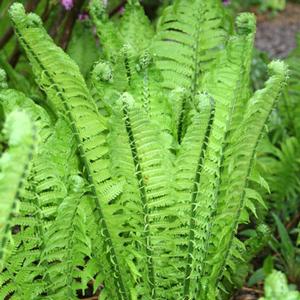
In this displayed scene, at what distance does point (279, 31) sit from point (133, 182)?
6083 millimetres

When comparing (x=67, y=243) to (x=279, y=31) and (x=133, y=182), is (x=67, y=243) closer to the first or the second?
(x=133, y=182)

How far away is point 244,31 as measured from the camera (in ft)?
5.75

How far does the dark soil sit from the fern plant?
3971 millimetres

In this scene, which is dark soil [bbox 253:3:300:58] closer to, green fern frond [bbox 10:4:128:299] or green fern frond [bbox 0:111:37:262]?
green fern frond [bbox 10:4:128:299]

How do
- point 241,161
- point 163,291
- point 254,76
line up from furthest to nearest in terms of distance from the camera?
point 254,76
point 163,291
point 241,161

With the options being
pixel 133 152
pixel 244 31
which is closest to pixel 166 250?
pixel 133 152

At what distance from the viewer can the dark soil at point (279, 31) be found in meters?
6.14

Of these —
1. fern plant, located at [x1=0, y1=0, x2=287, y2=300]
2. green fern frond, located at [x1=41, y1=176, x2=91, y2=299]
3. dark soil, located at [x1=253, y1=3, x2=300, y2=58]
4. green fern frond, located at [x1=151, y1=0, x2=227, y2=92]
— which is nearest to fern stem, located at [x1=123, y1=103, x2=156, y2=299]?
fern plant, located at [x1=0, y1=0, x2=287, y2=300]

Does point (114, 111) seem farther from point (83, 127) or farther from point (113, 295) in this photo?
point (113, 295)

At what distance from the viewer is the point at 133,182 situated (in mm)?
1493

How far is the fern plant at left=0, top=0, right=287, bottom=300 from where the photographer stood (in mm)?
1454

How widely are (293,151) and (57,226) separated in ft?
3.82

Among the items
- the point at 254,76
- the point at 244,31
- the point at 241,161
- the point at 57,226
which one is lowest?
the point at 57,226

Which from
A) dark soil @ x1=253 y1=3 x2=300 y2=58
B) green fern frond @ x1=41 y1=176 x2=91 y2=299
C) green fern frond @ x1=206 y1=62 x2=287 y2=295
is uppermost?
dark soil @ x1=253 y1=3 x2=300 y2=58
